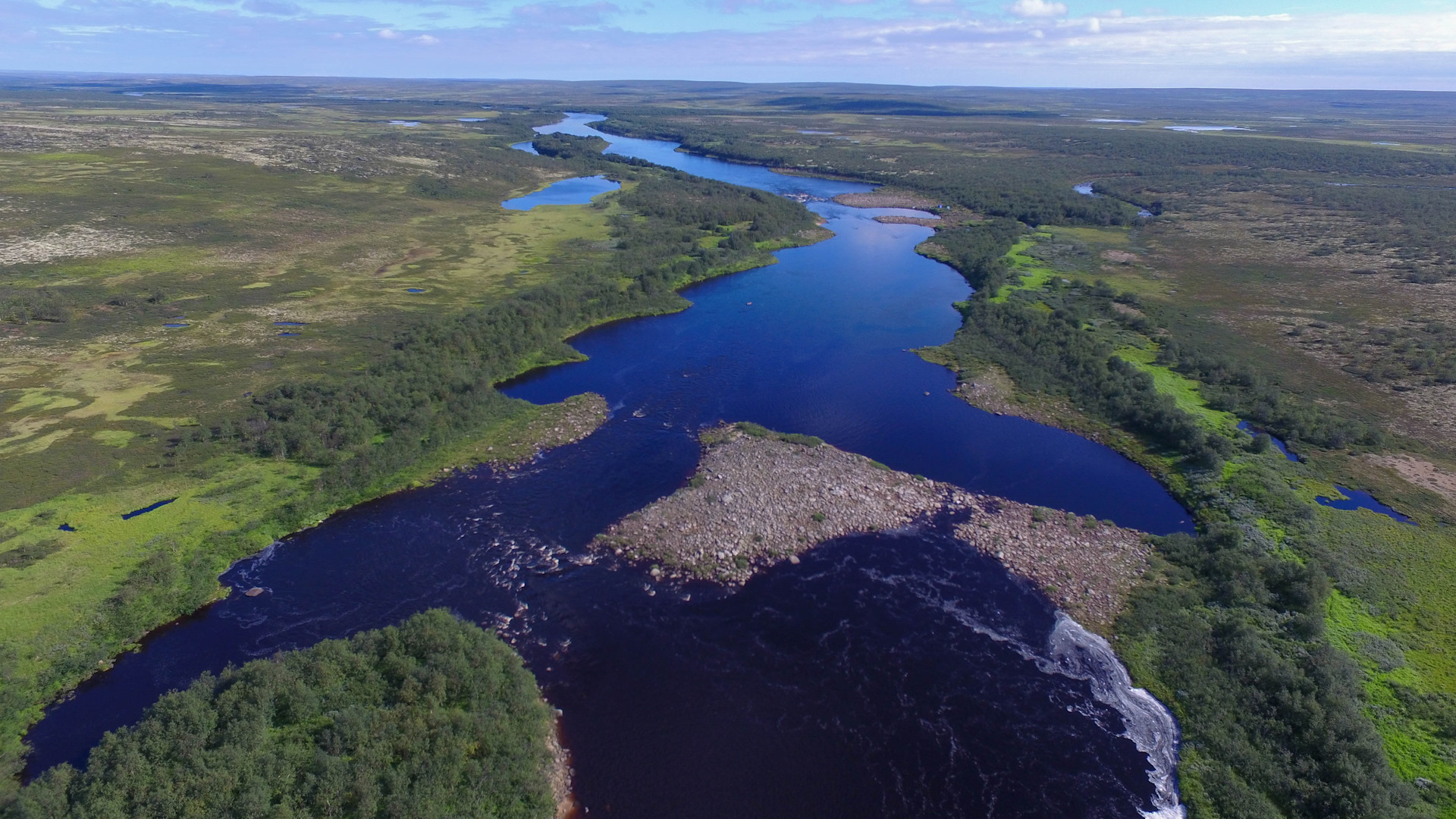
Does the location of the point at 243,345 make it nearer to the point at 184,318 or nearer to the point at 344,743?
the point at 184,318

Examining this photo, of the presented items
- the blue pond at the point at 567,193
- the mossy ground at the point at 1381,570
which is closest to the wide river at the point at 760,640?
the mossy ground at the point at 1381,570

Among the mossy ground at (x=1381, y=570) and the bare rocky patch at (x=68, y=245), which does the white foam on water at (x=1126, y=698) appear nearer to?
the mossy ground at (x=1381, y=570)

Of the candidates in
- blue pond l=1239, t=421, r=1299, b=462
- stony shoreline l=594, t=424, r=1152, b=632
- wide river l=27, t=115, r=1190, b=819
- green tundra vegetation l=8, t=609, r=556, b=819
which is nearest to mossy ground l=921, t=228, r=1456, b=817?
blue pond l=1239, t=421, r=1299, b=462

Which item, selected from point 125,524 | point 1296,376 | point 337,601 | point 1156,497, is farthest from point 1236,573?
point 125,524

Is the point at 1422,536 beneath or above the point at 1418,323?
beneath

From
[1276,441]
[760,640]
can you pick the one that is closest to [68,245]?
[760,640]

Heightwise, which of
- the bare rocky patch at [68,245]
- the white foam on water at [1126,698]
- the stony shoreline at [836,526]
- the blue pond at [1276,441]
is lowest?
the white foam on water at [1126,698]

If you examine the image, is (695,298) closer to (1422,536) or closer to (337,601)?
(337,601)
